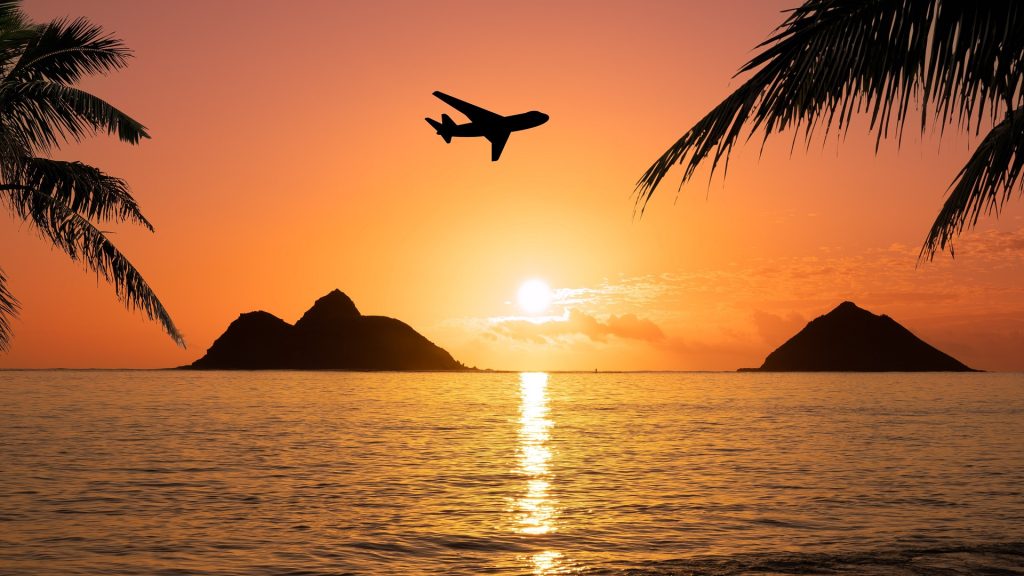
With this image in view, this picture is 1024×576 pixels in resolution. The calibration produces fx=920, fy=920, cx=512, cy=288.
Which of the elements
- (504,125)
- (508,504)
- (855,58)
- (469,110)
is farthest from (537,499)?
(855,58)

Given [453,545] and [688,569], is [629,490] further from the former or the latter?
[688,569]

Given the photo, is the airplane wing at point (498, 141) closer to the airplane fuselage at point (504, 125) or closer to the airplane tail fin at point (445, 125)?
the airplane fuselage at point (504, 125)

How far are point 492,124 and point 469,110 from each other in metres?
1.28

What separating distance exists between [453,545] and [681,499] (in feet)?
24.8

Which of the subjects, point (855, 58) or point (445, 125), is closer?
point (855, 58)

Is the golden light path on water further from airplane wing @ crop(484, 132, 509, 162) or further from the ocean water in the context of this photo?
airplane wing @ crop(484, 132, 509, 162)

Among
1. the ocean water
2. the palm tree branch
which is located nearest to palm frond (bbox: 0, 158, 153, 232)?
the ocean water

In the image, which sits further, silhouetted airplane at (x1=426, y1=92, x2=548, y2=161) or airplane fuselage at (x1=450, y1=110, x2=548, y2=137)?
airplane fuselage at (x1=450, y1=110, x2=548, y2=137)

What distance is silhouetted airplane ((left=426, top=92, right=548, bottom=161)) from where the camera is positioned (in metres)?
9.55

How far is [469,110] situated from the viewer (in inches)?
377

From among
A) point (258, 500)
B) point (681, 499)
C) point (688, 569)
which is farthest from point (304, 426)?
point (688, 569)

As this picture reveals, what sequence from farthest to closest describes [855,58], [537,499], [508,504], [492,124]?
[537,499] → [508,504] → [492,124] → [855,58]

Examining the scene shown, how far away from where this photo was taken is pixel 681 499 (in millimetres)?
21297

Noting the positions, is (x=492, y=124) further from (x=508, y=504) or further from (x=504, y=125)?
(x=508, y=504)
